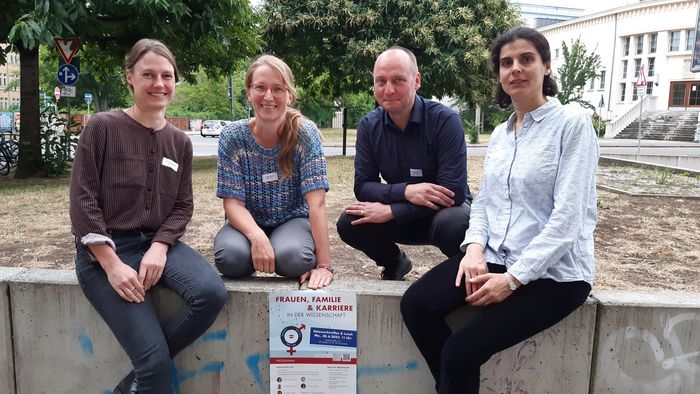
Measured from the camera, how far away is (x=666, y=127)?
1549 inches

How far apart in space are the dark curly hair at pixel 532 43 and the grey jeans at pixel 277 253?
127 cm

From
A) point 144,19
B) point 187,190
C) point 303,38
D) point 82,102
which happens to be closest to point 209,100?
point 82,102

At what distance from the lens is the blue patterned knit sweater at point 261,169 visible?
2.96 m

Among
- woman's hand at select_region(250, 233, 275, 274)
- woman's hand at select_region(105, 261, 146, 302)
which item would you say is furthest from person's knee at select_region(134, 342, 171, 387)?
woman's hand at select_region(250, 233, 275, 274)

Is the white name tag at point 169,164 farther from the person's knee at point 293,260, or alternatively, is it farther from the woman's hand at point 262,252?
the person's knee at point 293,260

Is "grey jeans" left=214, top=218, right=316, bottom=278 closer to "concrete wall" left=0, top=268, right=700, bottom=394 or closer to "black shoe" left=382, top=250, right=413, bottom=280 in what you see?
"concrete wall" left=0, top=268, right=700, bottom=394

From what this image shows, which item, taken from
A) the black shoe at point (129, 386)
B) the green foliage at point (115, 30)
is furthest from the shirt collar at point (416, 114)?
the green foliage at point (115, 30)

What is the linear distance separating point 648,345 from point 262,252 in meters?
1.90

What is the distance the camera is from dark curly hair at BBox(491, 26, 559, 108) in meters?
2.45

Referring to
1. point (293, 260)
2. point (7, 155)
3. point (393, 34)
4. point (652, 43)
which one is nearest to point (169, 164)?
point (293, 260)

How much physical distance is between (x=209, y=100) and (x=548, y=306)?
59.1 meters

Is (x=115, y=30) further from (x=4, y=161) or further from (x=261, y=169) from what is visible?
(x=261, y=169)

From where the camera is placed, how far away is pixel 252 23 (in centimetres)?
1386

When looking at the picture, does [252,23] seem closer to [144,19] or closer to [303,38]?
[303,38]
